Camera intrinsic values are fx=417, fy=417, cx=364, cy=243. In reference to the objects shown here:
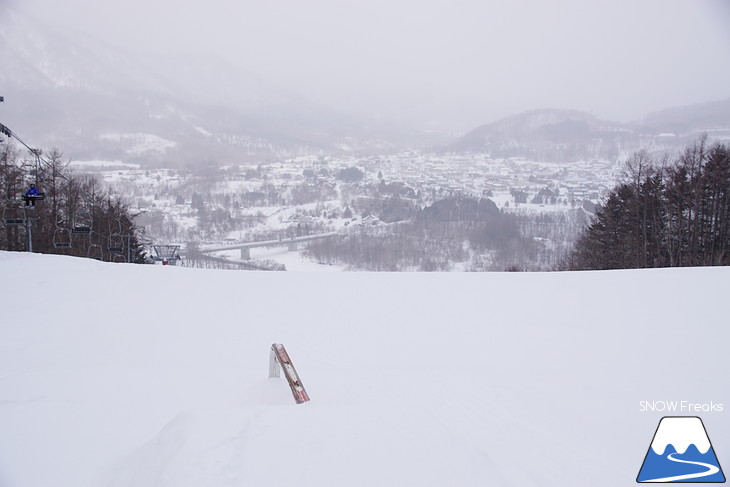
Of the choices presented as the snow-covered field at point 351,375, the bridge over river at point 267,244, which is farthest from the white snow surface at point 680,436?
the bridge over river at point 267,244

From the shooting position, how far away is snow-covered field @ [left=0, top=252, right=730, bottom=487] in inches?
94.8

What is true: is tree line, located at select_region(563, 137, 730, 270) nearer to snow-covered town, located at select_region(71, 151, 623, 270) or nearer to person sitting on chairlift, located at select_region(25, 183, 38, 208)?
snow-covered town, located at select_region(71, 151, 623, 270)

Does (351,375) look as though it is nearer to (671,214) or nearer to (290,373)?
(290,373)

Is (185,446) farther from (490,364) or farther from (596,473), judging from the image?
(490,364)

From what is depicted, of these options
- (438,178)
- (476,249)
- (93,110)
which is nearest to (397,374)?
(476,249)

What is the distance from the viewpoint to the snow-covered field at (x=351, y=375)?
2.41 meters

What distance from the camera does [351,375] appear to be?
17.3ft

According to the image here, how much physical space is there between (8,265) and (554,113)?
161 metres

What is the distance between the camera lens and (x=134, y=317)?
297 inches

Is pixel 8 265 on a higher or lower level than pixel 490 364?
higher

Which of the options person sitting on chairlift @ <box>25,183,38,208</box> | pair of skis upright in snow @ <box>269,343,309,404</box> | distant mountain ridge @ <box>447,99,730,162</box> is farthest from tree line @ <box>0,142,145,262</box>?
distant mountain ridge @ <box>447,99,730,162</box>

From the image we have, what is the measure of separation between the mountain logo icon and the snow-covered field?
1.78ft

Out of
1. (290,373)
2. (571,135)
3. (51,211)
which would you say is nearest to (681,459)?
(290,373)

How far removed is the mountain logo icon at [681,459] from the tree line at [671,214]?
20.0 meters
